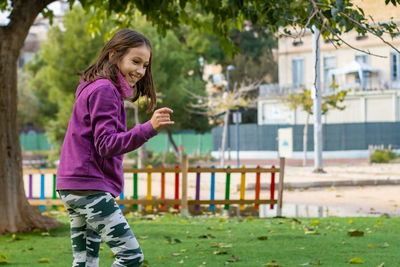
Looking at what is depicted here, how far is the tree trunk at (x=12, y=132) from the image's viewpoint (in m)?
8.55

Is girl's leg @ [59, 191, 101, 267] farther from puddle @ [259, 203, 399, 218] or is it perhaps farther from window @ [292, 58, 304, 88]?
Result: window @ [292, 58, 304, 88]

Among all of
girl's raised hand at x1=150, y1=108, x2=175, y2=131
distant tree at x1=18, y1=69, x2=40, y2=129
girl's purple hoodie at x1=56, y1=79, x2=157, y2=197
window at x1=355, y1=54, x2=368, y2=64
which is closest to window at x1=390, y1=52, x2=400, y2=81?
window at x1=355, y1=54, x2=368, y2=64

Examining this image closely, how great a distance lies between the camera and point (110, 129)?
128 inches

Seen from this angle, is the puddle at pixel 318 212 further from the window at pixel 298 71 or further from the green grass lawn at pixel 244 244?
the window at pixel 298 71

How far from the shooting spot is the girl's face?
3525mm

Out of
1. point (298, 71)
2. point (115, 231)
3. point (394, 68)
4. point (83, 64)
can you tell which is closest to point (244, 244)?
point (115, 231)

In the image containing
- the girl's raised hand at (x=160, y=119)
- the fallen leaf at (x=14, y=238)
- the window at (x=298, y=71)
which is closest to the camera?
the girl's raised hand at (x=160, y=119)

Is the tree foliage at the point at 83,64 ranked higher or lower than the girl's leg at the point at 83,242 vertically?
higher

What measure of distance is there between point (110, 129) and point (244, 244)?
460 cm

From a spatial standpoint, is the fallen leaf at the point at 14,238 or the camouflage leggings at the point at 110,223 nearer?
the camouflage leggings at the point at 110,223

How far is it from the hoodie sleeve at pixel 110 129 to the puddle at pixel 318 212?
9171 millimetres

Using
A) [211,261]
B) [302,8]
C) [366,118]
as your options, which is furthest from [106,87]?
[366,118]

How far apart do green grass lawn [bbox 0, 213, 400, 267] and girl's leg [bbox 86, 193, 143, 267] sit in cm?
293

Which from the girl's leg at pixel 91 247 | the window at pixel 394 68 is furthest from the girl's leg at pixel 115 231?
the window at pixel 394 68
